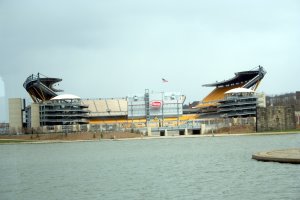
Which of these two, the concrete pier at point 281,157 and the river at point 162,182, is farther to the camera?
the concrete pier at point 281,157

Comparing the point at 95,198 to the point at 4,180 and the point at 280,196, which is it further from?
the point at 4,180

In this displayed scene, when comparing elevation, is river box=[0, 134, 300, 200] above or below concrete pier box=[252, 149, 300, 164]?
below

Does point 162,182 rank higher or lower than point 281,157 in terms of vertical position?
lower

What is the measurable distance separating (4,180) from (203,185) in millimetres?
22551

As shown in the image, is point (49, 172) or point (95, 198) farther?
point (49, 172)

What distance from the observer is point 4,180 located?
57500 mm

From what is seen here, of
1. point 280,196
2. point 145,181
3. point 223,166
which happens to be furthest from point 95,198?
point 223,166

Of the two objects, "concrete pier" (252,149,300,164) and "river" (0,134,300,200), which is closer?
"river" (0,134,300,200)

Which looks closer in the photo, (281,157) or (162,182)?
(162,182)

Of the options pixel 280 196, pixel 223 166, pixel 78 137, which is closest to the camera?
pixel 280 196

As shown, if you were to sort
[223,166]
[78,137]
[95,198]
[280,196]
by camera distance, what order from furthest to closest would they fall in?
[78,137] → [223,166] → [95,198] → [280,196]

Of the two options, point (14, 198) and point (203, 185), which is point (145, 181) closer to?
point (203, 185)

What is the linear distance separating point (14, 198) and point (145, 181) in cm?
1247

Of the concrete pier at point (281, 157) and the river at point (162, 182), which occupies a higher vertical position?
the concrete pier at point (281, 157)
